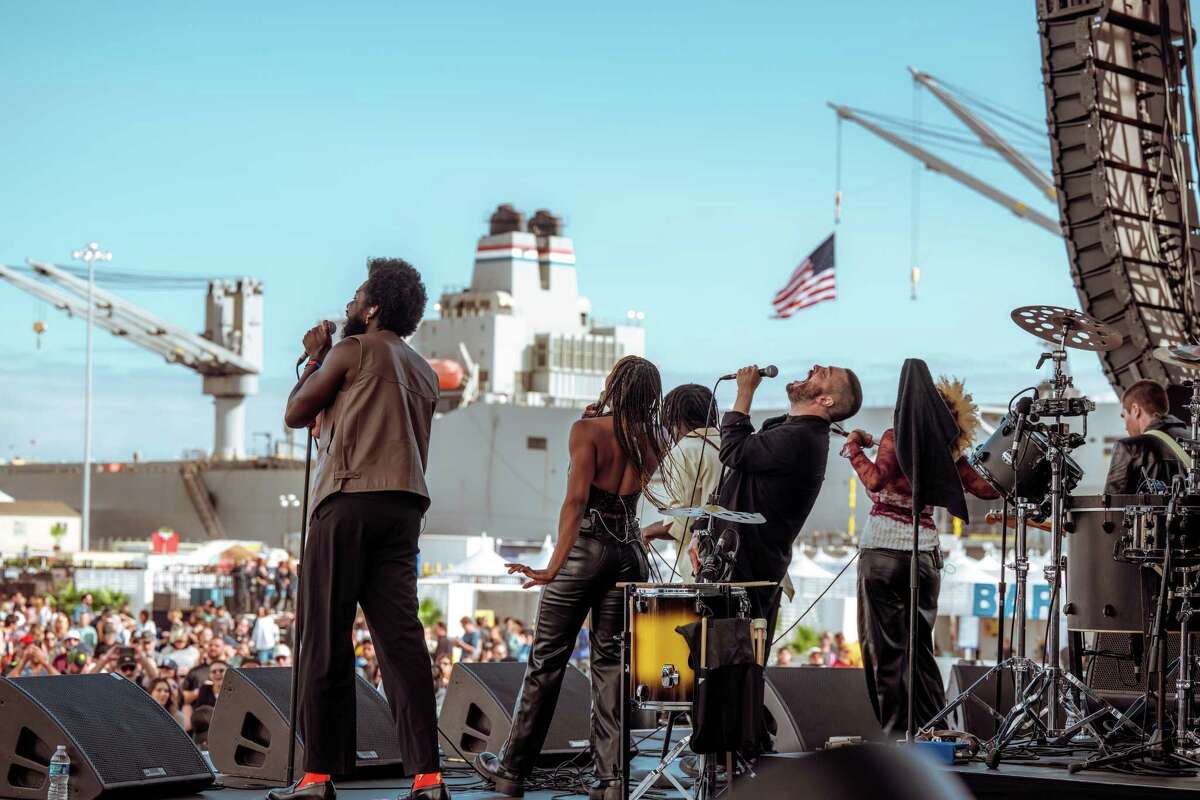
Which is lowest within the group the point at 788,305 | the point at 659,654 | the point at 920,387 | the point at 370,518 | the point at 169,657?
the point at 169,657

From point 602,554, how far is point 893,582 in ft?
4.76

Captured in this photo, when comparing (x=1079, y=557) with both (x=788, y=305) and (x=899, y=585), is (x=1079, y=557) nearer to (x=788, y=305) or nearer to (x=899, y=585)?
(x=899, y=585)

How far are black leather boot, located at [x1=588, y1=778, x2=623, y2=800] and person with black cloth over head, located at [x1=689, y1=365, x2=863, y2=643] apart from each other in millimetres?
756

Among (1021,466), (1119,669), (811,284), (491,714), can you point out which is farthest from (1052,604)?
(811,284)

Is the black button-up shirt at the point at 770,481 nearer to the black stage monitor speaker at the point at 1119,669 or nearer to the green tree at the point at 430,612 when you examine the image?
the black stage monitor speaker at the point at 1119,669

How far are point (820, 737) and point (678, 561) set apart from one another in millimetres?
1355

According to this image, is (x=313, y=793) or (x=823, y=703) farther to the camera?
(x=823, y=703)

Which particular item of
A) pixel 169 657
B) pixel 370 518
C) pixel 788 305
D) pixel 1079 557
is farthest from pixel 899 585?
pixel 788 305

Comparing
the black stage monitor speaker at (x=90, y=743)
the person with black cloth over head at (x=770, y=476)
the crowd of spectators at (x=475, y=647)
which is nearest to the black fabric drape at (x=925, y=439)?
the person with black cloth over head at (x=770, y=476)

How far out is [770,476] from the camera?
5.49 meters

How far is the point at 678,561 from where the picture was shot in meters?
6.22

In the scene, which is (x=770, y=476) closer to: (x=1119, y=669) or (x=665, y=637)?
(x=665, y=637)

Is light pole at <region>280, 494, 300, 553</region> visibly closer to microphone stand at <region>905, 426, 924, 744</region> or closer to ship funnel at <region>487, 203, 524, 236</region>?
ship funnel at <region>487, 203, 524, 236</region>

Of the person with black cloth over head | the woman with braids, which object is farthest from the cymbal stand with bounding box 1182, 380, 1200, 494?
the woman with braids
